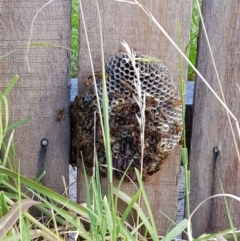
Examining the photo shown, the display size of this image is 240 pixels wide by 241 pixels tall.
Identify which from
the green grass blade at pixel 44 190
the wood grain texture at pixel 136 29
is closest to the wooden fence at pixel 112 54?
the wood grain texture at pixel 136 29

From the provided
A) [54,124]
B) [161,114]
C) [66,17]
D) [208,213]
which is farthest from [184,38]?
[208,213]

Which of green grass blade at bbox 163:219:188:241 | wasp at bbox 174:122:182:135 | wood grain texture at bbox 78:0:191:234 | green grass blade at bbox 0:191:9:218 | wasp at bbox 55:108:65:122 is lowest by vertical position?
green grass blade at bbox 163:219:188:241

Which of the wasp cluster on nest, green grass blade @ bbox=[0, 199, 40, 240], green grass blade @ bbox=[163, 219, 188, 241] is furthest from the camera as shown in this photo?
the wasp cluster on nest

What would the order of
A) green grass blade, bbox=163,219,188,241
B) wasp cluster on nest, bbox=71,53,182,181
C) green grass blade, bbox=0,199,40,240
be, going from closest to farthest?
green grass blade, bbox=0,199,40,240, green grass blade, bbox=163,219,188,241, wasp cluster on nest, bbox=71,53,182,181

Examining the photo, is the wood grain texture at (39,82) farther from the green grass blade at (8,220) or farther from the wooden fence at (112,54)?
the green grass blade at (8,220)

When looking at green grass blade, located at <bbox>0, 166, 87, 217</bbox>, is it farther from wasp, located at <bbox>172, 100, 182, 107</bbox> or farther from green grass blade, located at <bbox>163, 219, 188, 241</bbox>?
wasp, located at <bbox>172, 100, 182, 107</bbox>

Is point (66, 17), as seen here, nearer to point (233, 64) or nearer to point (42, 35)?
point (42, 35)

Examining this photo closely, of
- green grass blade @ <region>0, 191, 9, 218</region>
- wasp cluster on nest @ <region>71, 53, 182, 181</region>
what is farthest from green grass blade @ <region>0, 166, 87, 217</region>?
wasp cluster on nest @ <region>71, 53, 182, 181</region>

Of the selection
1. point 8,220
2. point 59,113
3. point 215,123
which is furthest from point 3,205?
point 215,123
